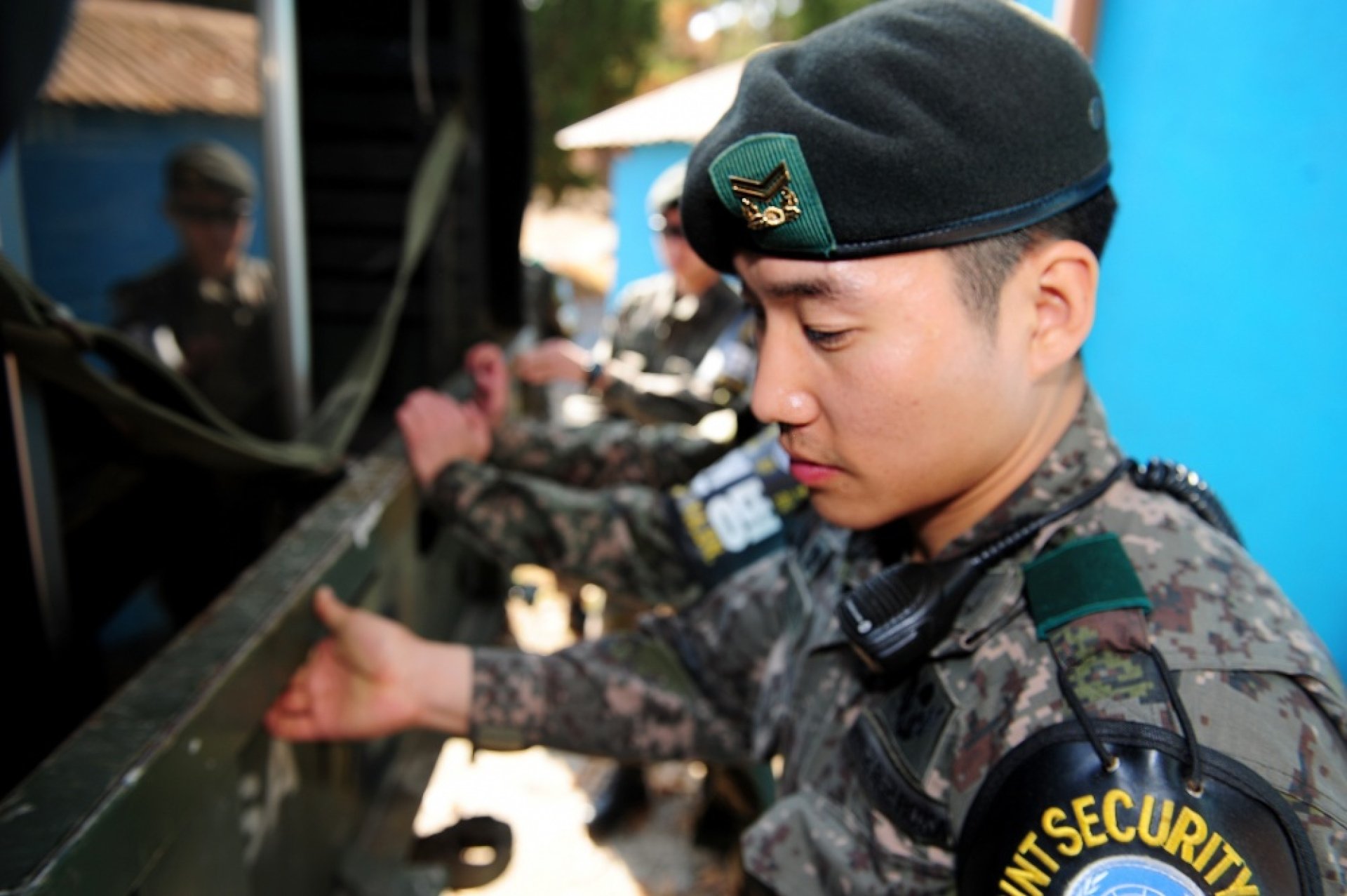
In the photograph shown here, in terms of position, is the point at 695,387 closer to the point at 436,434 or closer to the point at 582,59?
the point at 436,434

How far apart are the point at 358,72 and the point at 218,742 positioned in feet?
8.41

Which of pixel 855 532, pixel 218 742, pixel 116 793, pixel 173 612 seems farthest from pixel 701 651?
pixel 173 612

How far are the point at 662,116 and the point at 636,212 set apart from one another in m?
2.96

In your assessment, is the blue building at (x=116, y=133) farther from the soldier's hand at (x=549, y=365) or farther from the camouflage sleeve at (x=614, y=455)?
the soldier's hand at (x=549, y=365)

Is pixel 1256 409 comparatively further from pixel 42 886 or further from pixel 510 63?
pixel 510 63

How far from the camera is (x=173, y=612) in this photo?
249 cm

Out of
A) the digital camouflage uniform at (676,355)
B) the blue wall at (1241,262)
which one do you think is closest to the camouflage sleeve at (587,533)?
the blue wall at (1241,262)

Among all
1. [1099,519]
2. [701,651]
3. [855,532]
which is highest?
[1099,519]

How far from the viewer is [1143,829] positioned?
0.93 meters

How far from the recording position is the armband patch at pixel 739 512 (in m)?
2.20

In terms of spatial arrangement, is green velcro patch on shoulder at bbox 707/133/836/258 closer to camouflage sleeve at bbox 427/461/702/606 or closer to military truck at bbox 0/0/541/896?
military truck at bbox 0/0/541/896

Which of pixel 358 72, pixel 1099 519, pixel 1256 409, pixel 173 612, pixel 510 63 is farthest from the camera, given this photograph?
pixel 510 63

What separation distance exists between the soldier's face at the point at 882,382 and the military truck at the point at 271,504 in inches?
33.3

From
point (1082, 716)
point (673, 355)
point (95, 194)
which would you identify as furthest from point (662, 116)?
point (1082, 716)
